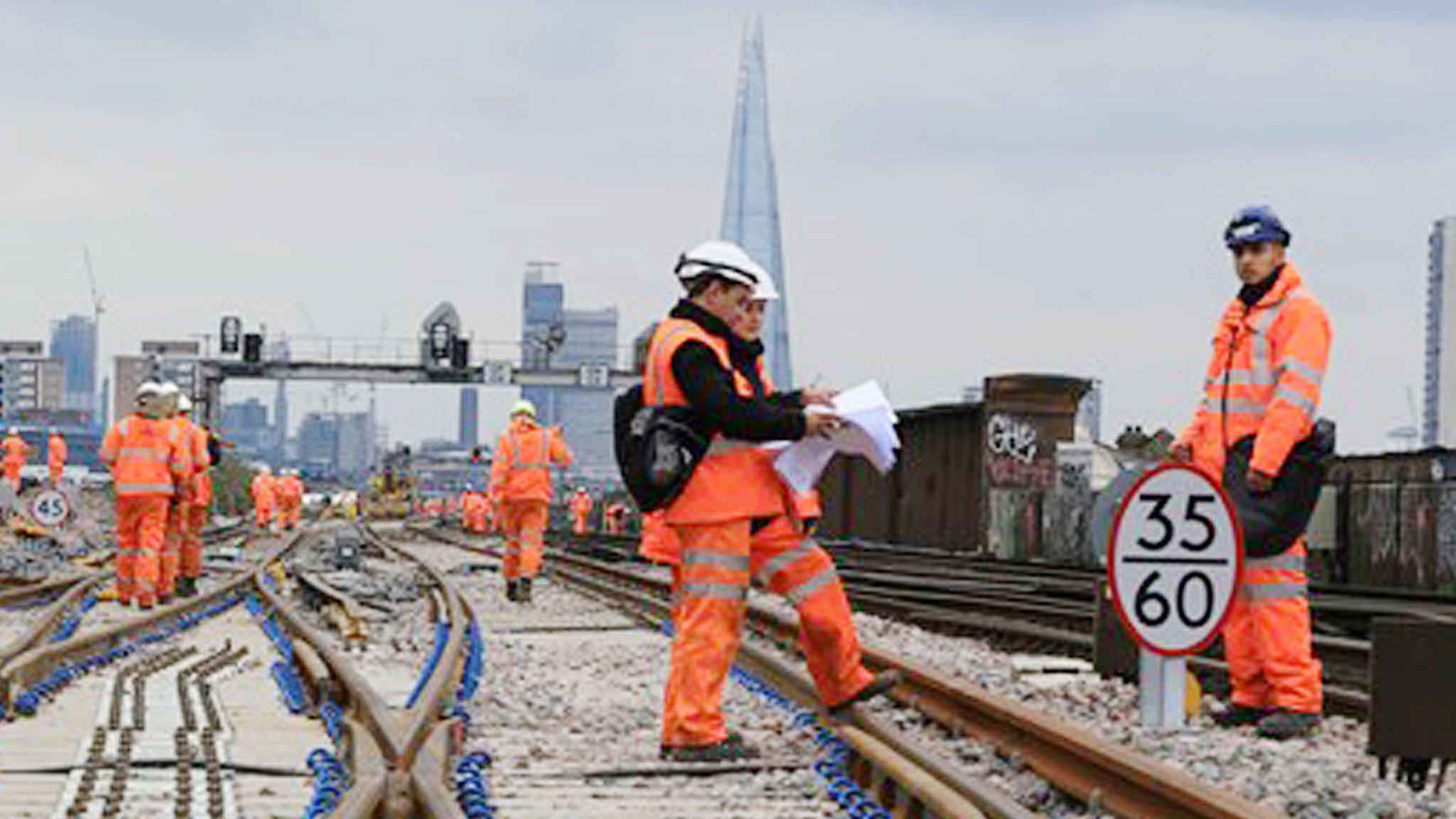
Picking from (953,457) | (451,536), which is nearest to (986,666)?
(953,457)

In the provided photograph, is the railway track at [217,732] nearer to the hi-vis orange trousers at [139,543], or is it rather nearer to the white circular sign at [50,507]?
the hi-vis orange trousers at [139,543]

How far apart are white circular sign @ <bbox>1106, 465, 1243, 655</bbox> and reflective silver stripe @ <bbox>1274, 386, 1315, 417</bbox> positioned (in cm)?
75

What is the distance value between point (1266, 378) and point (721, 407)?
2179mm

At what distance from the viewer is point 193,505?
18844 millimetres

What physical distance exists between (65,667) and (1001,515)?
19105 mm

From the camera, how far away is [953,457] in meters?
30.3

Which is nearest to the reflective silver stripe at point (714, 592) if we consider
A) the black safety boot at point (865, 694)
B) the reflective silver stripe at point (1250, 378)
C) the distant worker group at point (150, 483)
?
the black safety boot at point (865, 694)

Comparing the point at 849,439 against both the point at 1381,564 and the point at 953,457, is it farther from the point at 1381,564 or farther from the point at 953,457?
the point at 953,457

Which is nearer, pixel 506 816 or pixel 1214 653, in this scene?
pixel 506 816

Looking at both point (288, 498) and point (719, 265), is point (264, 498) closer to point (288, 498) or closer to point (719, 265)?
point (288, 498)

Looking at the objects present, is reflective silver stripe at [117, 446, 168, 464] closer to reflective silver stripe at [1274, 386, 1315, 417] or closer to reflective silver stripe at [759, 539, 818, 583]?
reflective silver stripe at [759, 539, 818, 583]

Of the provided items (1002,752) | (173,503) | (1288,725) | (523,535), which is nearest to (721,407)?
(1002,752)

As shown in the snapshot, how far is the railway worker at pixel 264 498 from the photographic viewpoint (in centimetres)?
5432

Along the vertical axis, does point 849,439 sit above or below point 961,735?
above
